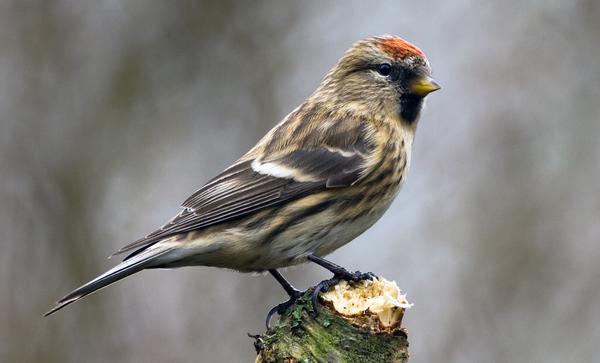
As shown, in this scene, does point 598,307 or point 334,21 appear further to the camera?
point 334,21

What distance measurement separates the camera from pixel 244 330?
9.33 meters

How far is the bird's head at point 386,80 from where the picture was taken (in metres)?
6.49

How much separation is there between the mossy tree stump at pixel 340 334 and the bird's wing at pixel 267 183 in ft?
4.44

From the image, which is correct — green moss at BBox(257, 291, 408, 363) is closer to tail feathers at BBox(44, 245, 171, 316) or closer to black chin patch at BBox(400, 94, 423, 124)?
tail feathers at BBox(44, 245, 171, 316)

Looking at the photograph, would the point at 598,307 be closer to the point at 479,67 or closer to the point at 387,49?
the point at 479,67

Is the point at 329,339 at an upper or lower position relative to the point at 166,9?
lower

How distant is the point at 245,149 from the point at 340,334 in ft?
20.1

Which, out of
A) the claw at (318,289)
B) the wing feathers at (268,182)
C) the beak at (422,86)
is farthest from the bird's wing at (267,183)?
the claw at (318,289)

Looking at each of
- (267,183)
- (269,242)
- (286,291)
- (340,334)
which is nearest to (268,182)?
(267,183)

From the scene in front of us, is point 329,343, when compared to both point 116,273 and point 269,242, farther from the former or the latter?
point 269,242

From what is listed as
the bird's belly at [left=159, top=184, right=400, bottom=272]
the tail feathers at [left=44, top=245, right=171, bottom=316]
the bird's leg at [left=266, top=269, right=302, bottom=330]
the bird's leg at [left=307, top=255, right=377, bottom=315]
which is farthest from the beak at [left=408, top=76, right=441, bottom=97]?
the tail feathers at [left=44, top=245, right=171, bottom=316]

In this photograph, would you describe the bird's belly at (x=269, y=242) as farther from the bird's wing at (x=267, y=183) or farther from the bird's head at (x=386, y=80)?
the bird's head at (x=386, y=80)

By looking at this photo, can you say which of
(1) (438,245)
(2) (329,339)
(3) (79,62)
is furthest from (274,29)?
(2) (329,339)

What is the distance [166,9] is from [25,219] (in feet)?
8.77
